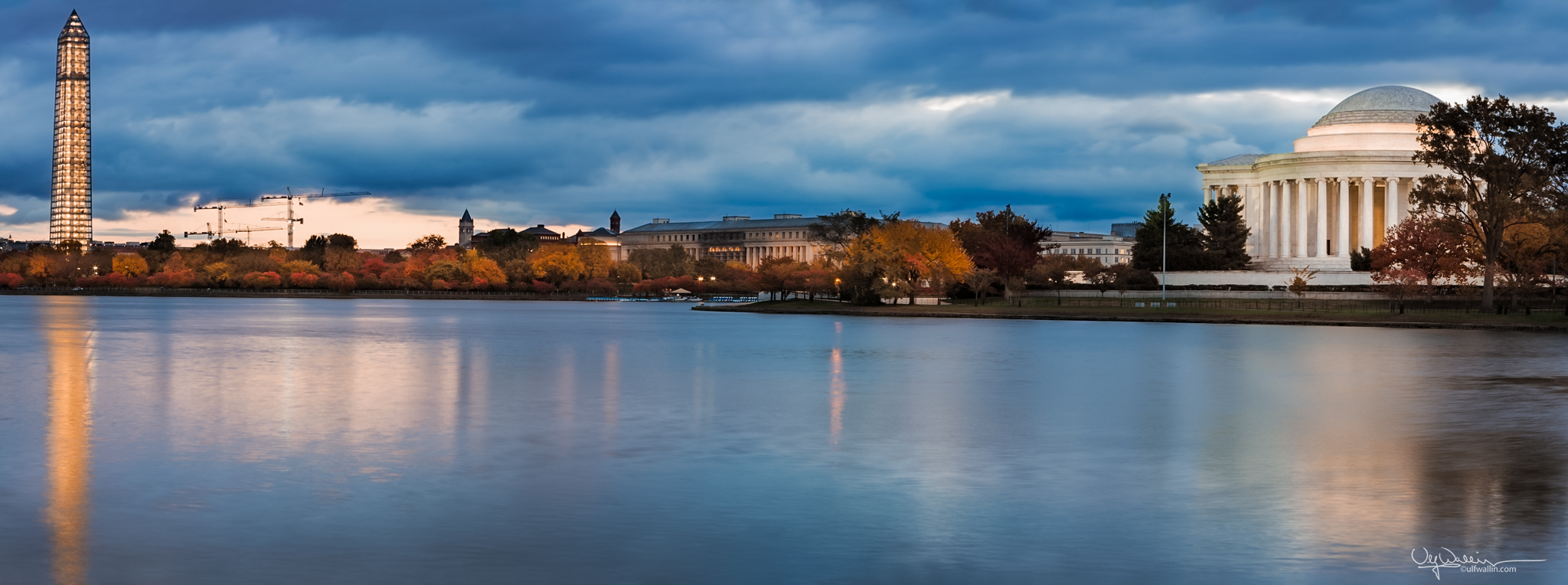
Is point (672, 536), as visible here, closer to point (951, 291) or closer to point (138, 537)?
point (138, 537)

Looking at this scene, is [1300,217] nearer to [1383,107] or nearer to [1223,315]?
[1383,107]

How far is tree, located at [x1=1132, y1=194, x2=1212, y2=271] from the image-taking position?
100 m

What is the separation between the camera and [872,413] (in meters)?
23.9

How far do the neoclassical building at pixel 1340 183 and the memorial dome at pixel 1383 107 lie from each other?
59 millimetres

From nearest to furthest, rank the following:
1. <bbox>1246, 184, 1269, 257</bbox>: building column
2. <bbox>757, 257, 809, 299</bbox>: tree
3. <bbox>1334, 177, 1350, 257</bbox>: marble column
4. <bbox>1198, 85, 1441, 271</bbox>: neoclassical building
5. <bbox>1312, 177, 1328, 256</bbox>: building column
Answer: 1. <bbox>1198, 85, 1441, 271</bbox>: neoclassical building
2. <bbox>1334, 177, 1350, 257</bbox>: marble column
3. <bbox>1312, 177, 1328, 256</bbox>: building column
4. <bbox>1246, 184, 1269, 257</bbox>: building column
5. <bbox>757, 257, 809, 299</bbox>: tree

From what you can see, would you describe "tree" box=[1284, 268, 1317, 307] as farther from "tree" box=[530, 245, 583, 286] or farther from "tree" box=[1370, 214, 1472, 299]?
"tree" box=[530, 245, 583, 286]

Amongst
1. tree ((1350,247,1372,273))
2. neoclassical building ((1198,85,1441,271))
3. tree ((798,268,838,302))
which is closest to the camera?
tree ((1350,247,1372,273))

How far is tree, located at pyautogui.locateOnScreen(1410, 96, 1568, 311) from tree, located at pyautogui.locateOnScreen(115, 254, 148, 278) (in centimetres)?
17251

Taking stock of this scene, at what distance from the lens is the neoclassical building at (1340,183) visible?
101875mm

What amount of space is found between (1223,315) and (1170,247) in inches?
1065

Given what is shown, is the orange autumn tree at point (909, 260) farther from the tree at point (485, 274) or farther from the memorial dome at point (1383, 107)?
the tree at point (485, 274)

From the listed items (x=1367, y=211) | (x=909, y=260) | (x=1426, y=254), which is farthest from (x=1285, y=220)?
(x=909, y=260)

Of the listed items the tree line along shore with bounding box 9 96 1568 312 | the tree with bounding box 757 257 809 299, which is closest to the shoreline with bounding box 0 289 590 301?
the tree line along shore with bounding box 9 96 1568 312

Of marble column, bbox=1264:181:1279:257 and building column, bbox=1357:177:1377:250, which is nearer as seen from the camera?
building column, bbox=1357:177:1377:250
